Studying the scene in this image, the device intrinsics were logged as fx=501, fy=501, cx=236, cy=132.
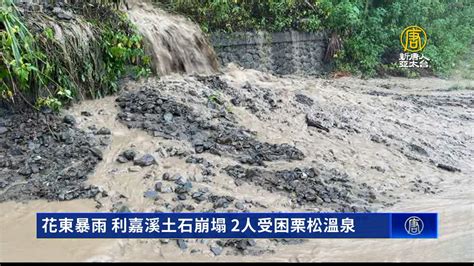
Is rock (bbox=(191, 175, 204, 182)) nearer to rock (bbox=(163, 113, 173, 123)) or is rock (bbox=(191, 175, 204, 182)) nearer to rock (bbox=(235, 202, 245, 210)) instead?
rock (bbox=(235, 202, 245, 210))

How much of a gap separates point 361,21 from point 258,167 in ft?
24.6

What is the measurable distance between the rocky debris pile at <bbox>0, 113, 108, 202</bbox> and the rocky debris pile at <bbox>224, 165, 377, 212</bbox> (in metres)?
1.27

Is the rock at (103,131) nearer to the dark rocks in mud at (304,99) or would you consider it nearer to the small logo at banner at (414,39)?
the dark rocks in mud at (304,99)

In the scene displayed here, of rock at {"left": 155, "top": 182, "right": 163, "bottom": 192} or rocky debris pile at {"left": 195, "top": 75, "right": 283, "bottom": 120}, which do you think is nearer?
rock at {"left": 155, "top": 182, "right": 163, "bottom": 192}

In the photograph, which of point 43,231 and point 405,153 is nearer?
point 43,231

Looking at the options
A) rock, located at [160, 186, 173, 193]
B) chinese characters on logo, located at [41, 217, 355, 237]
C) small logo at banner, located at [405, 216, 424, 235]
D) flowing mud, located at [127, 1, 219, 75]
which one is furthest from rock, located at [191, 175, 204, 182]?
flowing mud, located at [127, 1, 219, 75]

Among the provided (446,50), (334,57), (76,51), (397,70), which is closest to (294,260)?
(76,51)

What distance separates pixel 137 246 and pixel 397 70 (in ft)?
31.5

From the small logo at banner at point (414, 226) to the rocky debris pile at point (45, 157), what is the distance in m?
2.36

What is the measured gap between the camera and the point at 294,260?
3312 mm

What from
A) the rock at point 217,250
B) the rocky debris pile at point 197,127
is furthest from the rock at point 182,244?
the rocky debris pile at point 197,127

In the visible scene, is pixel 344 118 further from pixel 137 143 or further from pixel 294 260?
pixel 294 260

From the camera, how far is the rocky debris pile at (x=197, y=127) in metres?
4.89

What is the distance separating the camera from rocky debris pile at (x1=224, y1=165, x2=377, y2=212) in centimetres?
420
